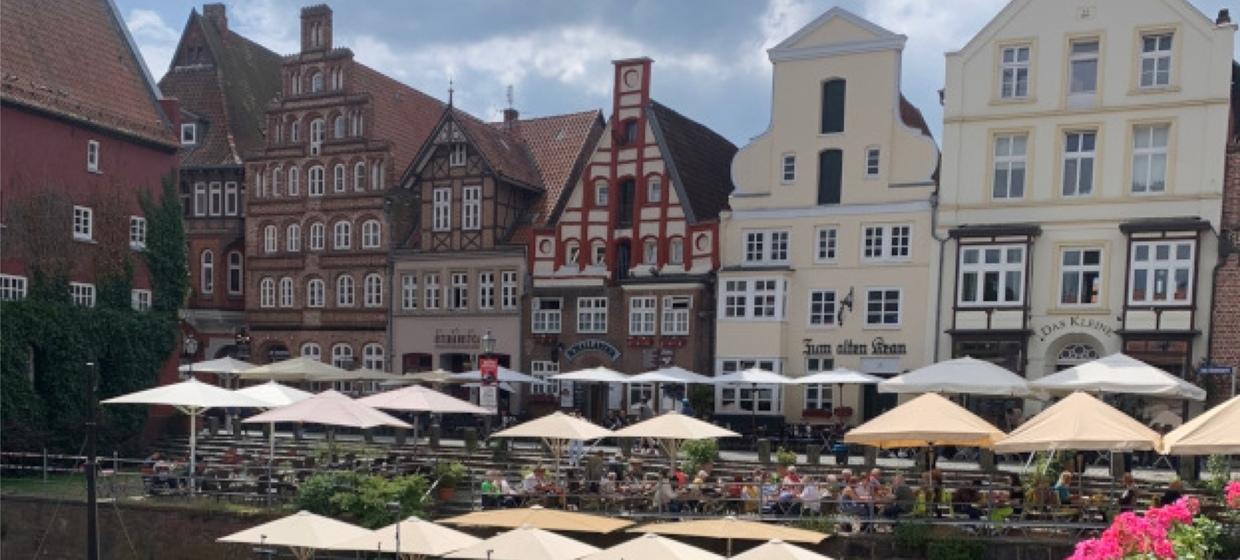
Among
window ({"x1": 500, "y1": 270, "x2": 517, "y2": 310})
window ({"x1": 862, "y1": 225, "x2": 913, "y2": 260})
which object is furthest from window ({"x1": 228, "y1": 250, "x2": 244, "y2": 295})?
window ({"x1": 862, "y1": 225, "x2": 913, "y2": 260})

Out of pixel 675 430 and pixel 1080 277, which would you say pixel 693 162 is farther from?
pixel 675 430

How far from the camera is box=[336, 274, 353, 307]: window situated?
120 ft

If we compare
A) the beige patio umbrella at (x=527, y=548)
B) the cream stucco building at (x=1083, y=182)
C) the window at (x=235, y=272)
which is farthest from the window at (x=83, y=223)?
the cream stucco building at (x=1083, y=182)

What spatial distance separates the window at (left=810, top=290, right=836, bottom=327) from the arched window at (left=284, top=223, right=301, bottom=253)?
64.3ft

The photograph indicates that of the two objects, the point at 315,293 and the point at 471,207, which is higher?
the point at 471,207

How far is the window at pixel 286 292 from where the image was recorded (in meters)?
37.3

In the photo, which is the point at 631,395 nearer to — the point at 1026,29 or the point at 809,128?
the point at 809,128

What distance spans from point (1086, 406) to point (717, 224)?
1630cm

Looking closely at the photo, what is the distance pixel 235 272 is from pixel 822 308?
23.9m

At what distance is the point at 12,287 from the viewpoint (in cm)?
2709

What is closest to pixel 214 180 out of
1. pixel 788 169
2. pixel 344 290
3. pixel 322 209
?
pixel 322 209

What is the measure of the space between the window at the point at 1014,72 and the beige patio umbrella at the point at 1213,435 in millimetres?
16154

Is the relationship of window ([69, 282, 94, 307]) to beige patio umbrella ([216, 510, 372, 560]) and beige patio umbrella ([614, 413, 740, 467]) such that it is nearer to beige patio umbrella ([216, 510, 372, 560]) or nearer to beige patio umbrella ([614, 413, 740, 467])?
beige patio umbrella ([216, 510, 372, 560])

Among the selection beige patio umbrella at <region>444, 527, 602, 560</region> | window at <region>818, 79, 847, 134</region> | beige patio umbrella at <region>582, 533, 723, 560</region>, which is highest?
window at <region>818, 79, 847, 134</region>
